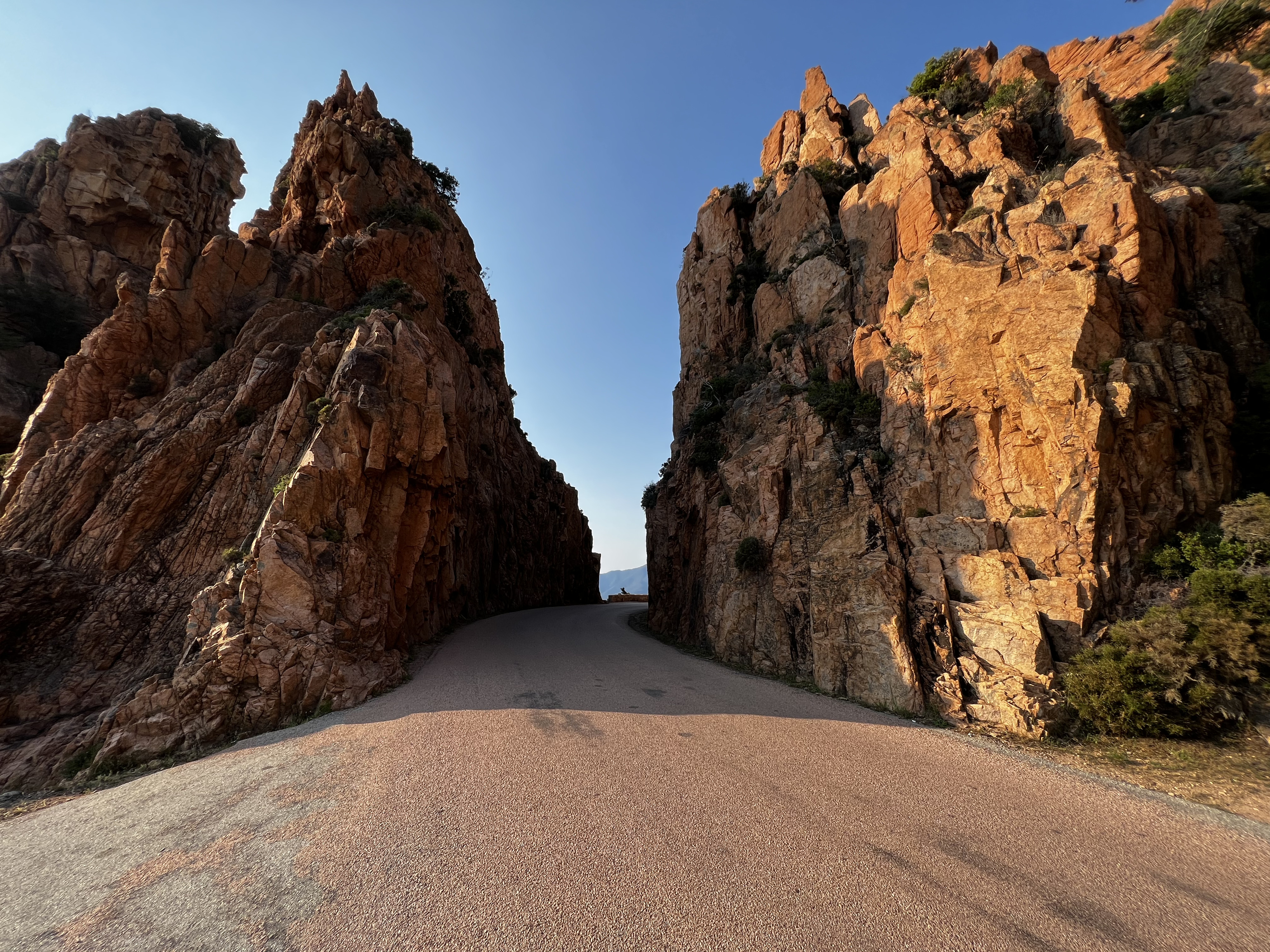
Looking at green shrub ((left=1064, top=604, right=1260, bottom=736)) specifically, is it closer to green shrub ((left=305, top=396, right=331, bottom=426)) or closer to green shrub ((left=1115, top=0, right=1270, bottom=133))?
green shrub ((left=1115, top=0, right=1270, bottom=133))

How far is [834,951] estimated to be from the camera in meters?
3.60

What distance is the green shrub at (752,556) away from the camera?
51.3 ft

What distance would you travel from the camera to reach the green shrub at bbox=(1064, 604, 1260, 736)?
728 centimetres

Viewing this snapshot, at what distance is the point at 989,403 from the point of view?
11648 millimetres

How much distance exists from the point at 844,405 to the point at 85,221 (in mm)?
40310

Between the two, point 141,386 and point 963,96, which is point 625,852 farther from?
point 963,96

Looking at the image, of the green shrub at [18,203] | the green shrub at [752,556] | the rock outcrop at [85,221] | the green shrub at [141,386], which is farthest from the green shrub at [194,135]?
the green shrub at [752,556]

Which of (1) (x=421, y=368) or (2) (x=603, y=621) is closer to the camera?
(1) (x=421, y=368)

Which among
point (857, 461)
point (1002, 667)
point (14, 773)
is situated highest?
point (857, 461)

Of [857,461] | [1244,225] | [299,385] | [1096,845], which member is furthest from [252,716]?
[1244,225]

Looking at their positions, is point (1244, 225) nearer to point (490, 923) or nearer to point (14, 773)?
point (490, 923)

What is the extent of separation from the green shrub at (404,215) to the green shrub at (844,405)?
21829 mm

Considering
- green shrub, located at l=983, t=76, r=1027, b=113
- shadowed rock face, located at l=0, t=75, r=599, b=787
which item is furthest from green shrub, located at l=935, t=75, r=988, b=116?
shadowed rock face, located at l=0, t=75, r=599, b=787

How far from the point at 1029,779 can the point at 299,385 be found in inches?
769
